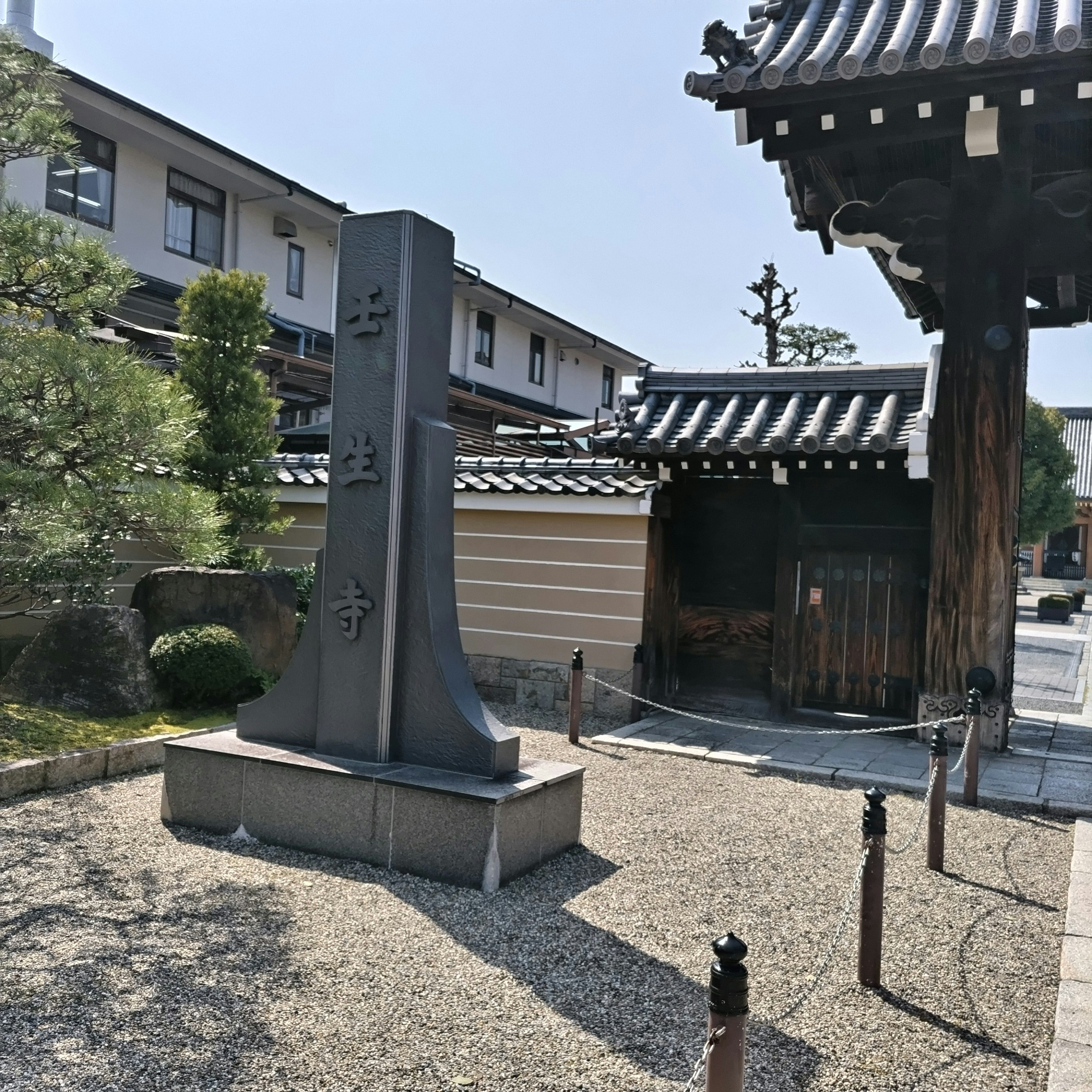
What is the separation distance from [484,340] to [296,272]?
650 cm

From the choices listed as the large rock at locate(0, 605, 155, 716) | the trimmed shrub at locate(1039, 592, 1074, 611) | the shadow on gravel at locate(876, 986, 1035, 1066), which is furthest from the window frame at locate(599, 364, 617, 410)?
the shadow on gravel at locate(876, 986, 1035, 1066)

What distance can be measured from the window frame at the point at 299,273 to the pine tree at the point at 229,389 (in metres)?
8.96

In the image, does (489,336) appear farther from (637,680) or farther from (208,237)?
(637,680)

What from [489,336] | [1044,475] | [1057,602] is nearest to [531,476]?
[489,336]

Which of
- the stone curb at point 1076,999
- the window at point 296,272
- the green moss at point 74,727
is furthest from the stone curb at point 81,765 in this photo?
the window at point 296,272

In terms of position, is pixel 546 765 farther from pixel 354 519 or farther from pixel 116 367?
pixel 116 367

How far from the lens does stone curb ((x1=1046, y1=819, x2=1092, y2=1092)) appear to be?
3.50 metres

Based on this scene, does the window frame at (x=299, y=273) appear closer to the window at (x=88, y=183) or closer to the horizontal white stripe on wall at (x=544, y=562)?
the window at (x=88, y=183)

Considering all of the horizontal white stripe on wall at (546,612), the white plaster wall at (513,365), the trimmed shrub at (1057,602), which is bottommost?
the trimmed shrub at (1057,602)

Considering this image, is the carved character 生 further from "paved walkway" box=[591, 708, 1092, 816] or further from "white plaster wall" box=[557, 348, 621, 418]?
"white plaster wall" box=[557, 348, 621, 418]

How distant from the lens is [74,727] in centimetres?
→ 805

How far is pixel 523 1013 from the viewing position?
3.97m

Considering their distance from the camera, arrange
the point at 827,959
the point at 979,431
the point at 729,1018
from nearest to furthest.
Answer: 1. the point at 729,1018
2. the point at 827,959
3. the point at 979,431

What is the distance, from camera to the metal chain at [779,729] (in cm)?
908
